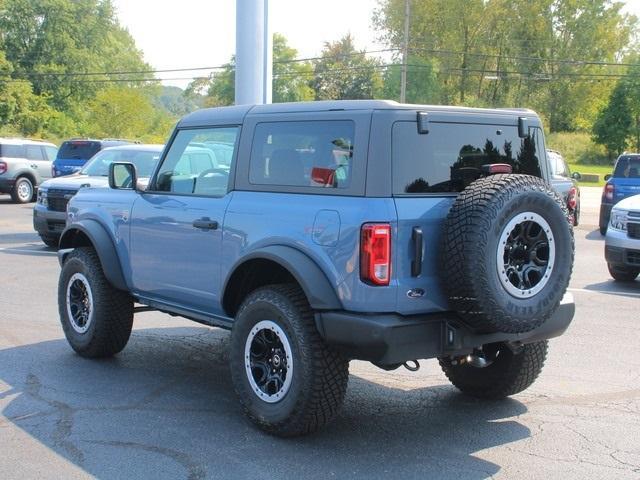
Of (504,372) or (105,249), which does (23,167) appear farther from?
(504,372)

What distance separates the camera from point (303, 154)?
4.91 meters

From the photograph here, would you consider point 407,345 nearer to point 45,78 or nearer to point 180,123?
point 180,123

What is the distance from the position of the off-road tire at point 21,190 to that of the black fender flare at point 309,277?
68.5 feet

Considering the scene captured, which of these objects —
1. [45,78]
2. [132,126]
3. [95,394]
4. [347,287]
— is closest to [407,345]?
[347,287]

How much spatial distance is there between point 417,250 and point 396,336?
477 mm

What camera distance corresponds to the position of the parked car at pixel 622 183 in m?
16.9

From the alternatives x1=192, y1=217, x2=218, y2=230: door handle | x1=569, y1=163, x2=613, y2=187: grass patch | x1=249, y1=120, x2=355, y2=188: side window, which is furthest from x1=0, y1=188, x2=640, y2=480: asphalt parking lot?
x1=569, y1=163, x2=613, y2=187: grass patch

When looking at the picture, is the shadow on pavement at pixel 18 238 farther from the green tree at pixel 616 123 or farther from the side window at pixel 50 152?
the green tree at pixel 616 123

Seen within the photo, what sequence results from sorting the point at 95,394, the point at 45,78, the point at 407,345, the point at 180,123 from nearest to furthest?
1. the point at 407,345
2. the point at 95,394
3. the point at 180,123
4. the point at 45,78

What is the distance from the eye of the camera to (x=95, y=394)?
5.62 metres

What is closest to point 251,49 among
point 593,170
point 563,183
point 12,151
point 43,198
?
point 43,198

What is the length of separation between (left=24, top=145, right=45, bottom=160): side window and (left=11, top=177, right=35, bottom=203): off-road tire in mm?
779

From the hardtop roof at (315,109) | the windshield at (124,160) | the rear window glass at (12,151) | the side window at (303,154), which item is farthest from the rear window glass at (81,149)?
the side window at (303,154)

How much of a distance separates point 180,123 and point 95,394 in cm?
205
